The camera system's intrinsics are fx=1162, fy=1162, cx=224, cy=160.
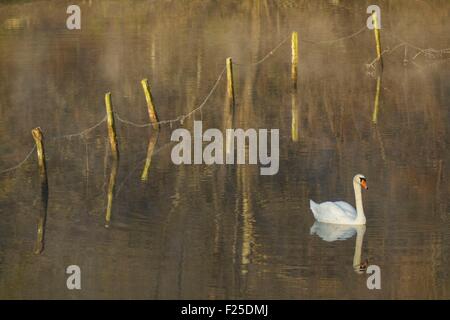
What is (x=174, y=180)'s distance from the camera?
23109mm

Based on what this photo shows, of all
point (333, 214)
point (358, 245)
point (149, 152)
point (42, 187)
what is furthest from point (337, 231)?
point (149, 152)

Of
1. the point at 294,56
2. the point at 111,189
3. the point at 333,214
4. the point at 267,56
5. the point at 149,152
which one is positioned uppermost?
the point at 267,56

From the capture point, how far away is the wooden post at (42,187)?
19406mm

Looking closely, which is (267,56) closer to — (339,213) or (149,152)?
(149,152)

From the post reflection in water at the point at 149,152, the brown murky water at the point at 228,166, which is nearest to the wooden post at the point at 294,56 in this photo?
the brown murky water at the point at 228,166

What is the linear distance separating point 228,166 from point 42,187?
400 cm

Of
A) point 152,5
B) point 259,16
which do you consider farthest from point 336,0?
point 152,5

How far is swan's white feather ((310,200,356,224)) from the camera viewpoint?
65.1ft

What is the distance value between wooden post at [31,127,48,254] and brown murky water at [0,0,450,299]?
14cm

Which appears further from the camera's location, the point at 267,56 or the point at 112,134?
the point at 267,56

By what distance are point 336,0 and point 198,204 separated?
1154 inches

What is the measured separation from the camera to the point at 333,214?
19.9 metres

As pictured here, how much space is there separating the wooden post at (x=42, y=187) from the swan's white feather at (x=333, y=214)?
4718 millimetres

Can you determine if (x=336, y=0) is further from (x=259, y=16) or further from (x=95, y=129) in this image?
(x=95, y=129)
